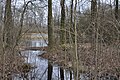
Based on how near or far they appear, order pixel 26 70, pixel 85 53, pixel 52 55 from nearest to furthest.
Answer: pixel 85 53
pixel 26 70
pixel 52 55

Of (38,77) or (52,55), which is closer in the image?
(38,77)

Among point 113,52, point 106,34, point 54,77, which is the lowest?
point 54,77

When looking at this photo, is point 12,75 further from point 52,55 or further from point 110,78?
point 52,55

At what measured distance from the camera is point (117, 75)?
8.55 metres

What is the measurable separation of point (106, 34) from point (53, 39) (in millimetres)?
7608

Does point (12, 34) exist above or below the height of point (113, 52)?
above

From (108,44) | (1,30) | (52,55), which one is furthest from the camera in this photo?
(52,55)

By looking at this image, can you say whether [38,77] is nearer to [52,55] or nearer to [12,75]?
[12,75]

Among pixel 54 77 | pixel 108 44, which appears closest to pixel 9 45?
pixel 54 77

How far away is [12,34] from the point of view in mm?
6742

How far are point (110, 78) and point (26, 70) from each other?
3933 mm

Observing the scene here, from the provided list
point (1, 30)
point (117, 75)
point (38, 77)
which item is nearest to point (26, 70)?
point (38, 77)

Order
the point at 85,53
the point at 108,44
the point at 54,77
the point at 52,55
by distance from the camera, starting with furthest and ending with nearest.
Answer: the point at 52,55 < the point at 54,77 < the point at 108,44 < the point at 85,53

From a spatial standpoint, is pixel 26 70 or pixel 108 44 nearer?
pixel 108 44
